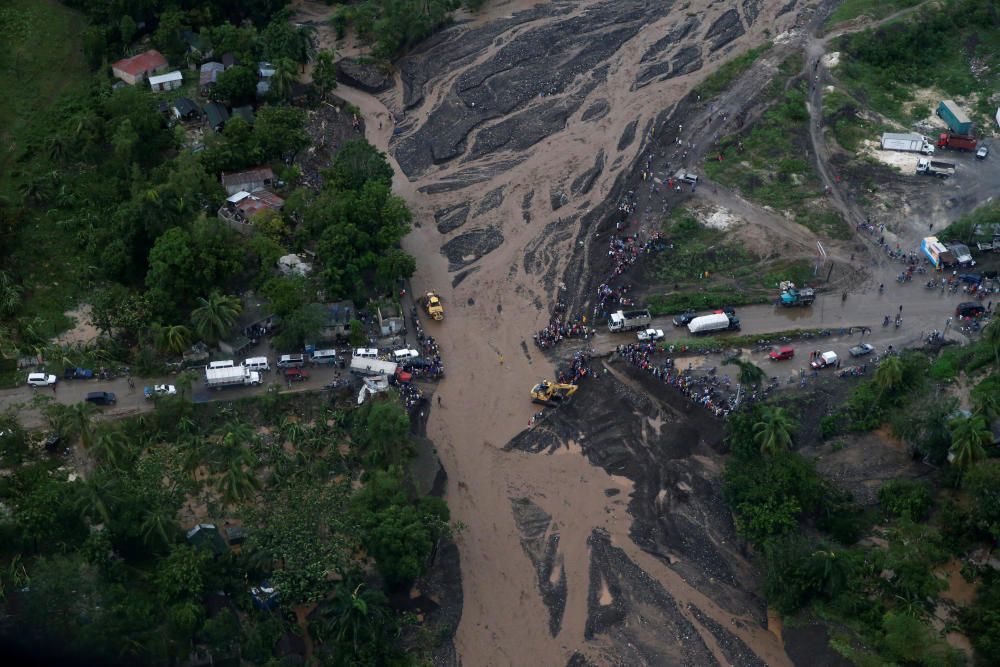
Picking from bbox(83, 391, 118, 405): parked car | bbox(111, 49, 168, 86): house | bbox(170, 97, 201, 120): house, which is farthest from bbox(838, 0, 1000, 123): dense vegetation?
bbox(83, 391, 118, 405): parked car

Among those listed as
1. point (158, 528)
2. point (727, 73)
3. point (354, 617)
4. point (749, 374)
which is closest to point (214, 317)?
point (158, 528)

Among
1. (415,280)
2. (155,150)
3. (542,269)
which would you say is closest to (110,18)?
(155,150)

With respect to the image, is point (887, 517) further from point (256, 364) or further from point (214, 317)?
point (214, 317)

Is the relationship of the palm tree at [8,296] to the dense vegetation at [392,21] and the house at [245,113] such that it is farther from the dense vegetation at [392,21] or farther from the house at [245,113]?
the dense vegetation at [392,21]

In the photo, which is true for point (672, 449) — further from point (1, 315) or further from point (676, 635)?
point (1, 315)

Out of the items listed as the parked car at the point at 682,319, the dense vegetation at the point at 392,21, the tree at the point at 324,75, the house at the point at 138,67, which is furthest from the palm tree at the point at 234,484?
the dense vegetation at the point at 392,21

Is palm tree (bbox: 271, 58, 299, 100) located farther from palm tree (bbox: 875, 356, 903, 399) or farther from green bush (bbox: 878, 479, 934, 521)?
green bush (bbox: 878, 479, 934, 521)
